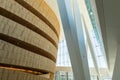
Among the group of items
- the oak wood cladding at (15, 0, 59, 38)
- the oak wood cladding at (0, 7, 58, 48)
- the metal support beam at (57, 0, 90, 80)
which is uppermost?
the oak wood cladding at (15, 0, 59, 38)

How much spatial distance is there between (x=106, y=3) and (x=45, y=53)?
19.1 ft

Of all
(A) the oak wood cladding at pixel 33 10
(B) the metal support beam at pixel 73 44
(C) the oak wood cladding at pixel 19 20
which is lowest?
(B) the metal support beam at pixel 73 44

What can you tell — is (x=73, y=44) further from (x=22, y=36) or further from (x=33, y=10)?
(x=33, y=10)

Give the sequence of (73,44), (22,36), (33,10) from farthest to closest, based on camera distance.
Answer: (33,10)
(22,36)
(73,44)

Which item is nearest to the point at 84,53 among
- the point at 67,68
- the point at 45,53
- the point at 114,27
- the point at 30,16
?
the point at 114,27

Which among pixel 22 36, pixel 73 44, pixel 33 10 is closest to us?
pixel 73 44

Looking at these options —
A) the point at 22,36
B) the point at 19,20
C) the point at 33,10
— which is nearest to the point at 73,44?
the point at 22,36

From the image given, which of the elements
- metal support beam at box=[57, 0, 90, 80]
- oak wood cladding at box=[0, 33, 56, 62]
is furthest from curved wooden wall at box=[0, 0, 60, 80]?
metal support beam at box=[57, 0, 90, 80]

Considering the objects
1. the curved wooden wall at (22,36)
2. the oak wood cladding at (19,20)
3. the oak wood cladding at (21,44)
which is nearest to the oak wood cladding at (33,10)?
the curved wooden wall at (22,36)

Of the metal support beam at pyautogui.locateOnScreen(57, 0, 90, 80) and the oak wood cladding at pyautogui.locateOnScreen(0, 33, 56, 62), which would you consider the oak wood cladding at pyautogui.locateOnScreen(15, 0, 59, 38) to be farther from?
the metal support beam at pyautogui.locateOnScreen(57, 0, 90, 80)

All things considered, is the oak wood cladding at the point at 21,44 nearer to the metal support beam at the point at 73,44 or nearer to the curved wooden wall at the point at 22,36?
the curved wooden wall at the point at 22,36

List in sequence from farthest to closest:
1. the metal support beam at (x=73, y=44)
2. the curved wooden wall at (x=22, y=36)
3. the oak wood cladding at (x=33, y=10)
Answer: the oak wood cladding at (x=33, y=10) → the curved wooden wall at (x=22, y=36) → the metal support beam at (x=73, y=44)

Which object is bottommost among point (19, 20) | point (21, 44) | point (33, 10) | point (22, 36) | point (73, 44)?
point (73, 44)

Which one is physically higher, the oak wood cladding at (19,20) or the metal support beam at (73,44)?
the oak wood cladding at (19,20)
